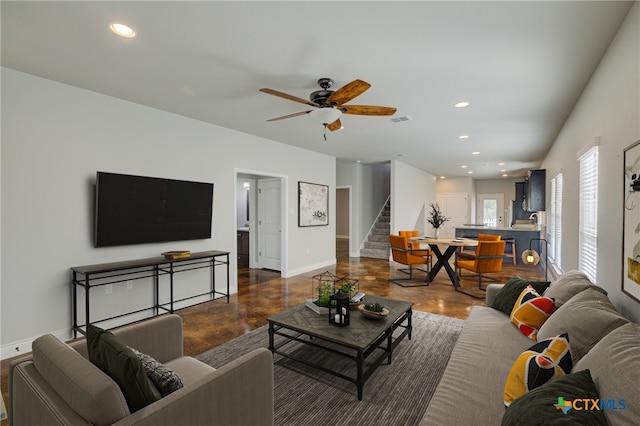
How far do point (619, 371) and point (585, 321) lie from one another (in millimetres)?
600

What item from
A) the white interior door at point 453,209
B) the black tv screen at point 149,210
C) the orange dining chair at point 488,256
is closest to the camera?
the black tv screen at point 149,210

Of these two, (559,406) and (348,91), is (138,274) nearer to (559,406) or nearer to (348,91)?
(348,91)

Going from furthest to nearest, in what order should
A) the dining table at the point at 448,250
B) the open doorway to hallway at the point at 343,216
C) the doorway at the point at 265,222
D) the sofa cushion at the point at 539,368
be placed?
the open doorway to hallway at the point at 343,216
the doorway at the point at 265,222
the dining table at the point at 448,250
the sofa cushion at the point at 539,368

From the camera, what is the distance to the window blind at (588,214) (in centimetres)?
274

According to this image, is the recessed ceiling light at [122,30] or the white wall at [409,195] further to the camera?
the white wall at [409,195]

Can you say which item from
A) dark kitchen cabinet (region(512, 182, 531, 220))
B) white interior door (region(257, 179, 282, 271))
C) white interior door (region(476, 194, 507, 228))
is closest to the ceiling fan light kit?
white interior door (region(257, 179, 282, 271))

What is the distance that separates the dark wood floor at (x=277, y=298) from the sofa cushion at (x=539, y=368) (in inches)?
103

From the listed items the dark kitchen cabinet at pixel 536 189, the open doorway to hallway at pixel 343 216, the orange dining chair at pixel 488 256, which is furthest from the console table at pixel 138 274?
the open doorway to hallway at pixel 343 216

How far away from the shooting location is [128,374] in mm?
1212

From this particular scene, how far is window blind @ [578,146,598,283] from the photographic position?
2.74 meters

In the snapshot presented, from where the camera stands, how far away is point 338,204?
44.1 ft

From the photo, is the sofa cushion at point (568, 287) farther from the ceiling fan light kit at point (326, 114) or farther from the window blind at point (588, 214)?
the ceiling fan light kit at point (326, 114)

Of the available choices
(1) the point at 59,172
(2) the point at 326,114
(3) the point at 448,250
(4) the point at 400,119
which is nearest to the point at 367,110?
(2) the point at 326,114

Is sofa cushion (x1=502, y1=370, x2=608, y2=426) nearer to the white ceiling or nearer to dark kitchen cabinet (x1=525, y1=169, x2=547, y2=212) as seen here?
the white ceiling
